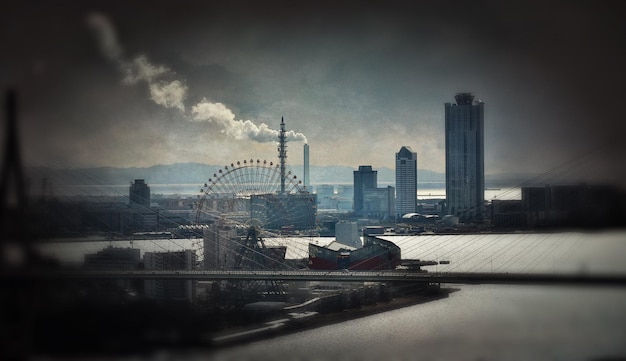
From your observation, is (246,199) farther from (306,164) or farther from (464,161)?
(464,161)

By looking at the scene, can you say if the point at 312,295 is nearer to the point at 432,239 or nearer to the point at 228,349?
the point at 228,349

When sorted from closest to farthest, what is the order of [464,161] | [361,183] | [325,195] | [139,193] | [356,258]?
[356,258], [139,193], [464,161], [325,195], [361,183]

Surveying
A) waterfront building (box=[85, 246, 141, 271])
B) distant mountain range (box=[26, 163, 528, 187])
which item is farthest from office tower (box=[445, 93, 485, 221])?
waterfront building (box=[85, 246, 141, 271])

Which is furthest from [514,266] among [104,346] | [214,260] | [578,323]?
[104,346]

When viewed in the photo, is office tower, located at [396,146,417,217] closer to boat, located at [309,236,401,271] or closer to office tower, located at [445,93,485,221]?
office tower, located at [445,93,485,221]

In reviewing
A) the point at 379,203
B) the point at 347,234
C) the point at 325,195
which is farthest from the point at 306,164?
the point at 379,203

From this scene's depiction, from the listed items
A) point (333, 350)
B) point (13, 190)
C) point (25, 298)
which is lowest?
point (333, 350)

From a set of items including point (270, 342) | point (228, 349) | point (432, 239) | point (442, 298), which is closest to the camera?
point (228, 349)
